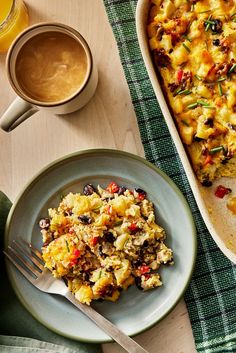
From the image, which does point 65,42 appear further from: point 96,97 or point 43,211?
point 43,211

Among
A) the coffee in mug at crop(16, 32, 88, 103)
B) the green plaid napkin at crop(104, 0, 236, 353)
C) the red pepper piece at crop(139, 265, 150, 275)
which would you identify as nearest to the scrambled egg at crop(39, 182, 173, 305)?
the red pepper piece at crop(139, 265, 150, 275)

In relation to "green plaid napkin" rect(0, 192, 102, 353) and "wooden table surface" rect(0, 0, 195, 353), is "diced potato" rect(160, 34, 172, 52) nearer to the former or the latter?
"wooden table surface" rect(0, 0, 195, 353)

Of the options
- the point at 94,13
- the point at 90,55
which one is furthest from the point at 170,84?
the point at 94,13

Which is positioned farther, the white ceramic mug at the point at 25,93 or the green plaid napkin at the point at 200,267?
the green plaid napkin at the point at 200,267

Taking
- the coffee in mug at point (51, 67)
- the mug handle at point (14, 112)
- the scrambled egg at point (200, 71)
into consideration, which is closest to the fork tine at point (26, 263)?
the mug handle at point (14, 112)

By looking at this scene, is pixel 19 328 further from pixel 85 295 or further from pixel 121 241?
pixel 121 241

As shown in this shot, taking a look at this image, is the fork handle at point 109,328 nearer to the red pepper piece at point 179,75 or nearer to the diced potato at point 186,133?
the diced potato at point 186,133
